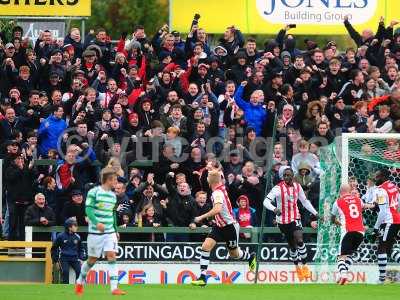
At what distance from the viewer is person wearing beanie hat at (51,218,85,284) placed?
2419cm

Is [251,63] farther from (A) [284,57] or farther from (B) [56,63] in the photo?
(B) [56,63]

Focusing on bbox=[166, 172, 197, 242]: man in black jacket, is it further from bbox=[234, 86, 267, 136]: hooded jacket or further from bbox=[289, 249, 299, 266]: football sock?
bbox=[234, 86, 267, 136]: hooded jacket

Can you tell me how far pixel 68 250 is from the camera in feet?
79.6

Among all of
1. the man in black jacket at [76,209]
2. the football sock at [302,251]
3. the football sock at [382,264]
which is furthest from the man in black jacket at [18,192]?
the football sock at [382,264]

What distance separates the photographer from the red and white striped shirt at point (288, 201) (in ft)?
78.1

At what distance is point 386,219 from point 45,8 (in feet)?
31.2

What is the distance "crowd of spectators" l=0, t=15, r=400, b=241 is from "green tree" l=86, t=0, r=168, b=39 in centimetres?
2936

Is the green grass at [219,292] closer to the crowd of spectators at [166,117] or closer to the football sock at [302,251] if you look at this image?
the football sock at [302,251]

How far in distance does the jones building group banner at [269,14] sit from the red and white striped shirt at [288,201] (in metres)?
7.47

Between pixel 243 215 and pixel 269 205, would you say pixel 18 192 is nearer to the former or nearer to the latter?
pixel 243 215

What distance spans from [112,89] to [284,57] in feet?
12.8

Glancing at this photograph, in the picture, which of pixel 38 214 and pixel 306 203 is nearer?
pixel 306 203

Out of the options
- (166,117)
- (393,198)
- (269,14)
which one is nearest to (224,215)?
(393,198)

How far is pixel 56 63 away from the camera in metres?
26.5
